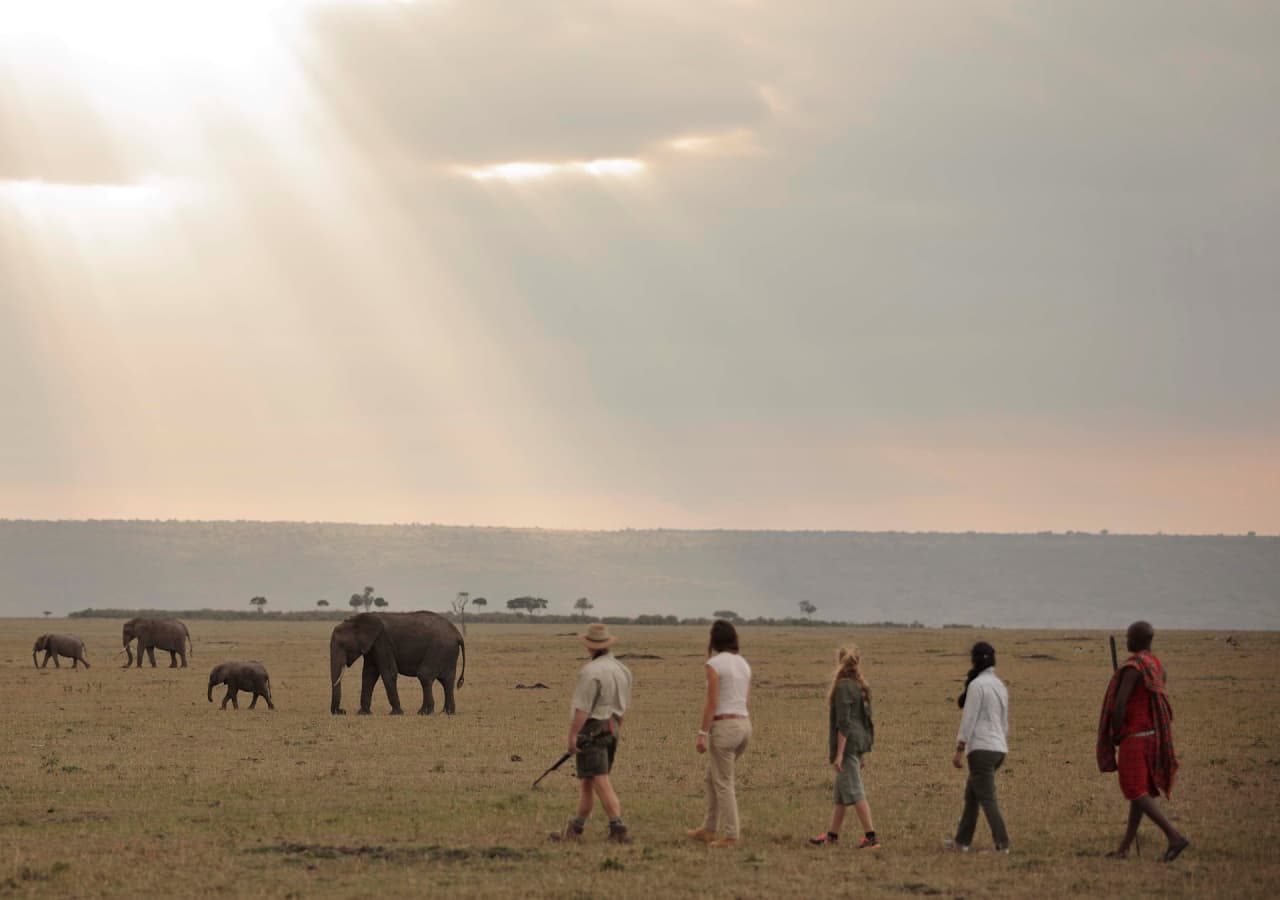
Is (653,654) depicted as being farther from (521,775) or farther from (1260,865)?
(1260,865)


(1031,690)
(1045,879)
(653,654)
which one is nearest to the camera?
(1045,879)

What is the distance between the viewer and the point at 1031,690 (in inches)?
1834

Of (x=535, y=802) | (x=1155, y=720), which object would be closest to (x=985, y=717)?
(x=1155, y=720)

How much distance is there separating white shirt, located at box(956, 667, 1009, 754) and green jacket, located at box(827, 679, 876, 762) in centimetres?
101

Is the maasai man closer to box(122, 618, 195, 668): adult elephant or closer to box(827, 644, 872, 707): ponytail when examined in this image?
box(827, 644, 872, 707): ponytail

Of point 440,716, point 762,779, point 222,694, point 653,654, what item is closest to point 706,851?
point 762,779

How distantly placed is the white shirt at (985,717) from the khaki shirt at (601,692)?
3505mm

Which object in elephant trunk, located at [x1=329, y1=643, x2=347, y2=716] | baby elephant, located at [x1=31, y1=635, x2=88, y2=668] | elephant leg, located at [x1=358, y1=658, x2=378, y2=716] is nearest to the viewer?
elephant trunk, located at [x1=329, y1=643, x2=347, y2=716]

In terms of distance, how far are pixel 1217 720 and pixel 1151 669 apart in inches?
794

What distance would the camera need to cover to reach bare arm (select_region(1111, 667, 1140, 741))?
17141 millimetres

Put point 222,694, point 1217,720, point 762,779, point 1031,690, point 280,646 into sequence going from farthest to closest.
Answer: point 280,646 → point 1031,690 → point 222,694 → point 1217,720 → point 762,779

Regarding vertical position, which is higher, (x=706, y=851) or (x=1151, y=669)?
(x=1151, y=669)

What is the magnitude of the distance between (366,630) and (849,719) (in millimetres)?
23649

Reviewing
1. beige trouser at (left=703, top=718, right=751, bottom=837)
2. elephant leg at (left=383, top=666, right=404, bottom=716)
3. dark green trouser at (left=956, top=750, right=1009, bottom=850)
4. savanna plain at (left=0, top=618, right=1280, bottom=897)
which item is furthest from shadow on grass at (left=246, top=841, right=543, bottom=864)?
elephant leg at (left=383, top=666, right=404, bottom=716)
